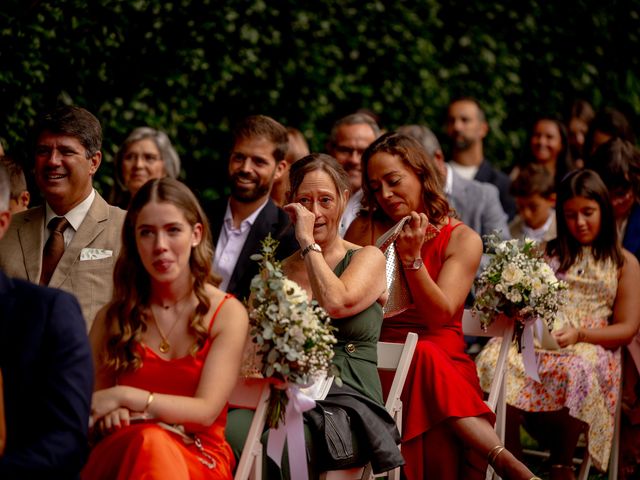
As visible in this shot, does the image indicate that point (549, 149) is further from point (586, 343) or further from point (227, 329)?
point (227, 329)

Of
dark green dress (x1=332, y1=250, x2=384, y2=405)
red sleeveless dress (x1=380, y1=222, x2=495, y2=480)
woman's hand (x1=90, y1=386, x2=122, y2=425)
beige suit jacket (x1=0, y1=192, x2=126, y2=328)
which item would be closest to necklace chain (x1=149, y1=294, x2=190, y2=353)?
woman's hand (x1=90, y1=386, x2=122, y2=425)

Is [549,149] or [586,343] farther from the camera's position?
[549,149]

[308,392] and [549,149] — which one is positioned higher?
[549,149]

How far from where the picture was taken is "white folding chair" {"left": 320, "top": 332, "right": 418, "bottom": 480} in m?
4.68

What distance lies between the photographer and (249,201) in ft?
20.9

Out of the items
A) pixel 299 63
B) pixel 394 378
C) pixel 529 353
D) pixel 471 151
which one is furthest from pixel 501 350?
pixel 299 63

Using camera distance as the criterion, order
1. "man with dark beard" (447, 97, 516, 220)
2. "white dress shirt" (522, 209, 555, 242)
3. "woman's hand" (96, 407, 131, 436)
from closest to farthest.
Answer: "woman's hand" (96, 407, 131, 436), "white dress shirt" (522, 209, 555, 242), "man with dark beard" (447, 97, 516, 220)

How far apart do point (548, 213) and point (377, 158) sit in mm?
3069

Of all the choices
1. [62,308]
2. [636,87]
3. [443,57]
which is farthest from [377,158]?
[636,87]

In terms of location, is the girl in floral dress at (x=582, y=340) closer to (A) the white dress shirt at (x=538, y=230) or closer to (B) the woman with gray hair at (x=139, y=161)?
(A) the white dress shirt at (x=538, y=230)

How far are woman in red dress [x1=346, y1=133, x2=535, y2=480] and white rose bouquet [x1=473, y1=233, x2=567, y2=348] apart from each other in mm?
151

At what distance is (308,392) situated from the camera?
472 centimetres

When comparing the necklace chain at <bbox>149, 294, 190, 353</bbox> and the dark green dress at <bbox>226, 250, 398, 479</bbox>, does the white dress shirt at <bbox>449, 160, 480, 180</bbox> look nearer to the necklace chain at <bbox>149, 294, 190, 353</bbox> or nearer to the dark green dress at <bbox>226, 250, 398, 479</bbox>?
the dark green dress at <bbox>226, 250, 398, 479</bbox>

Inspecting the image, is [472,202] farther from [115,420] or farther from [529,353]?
[115,420]
